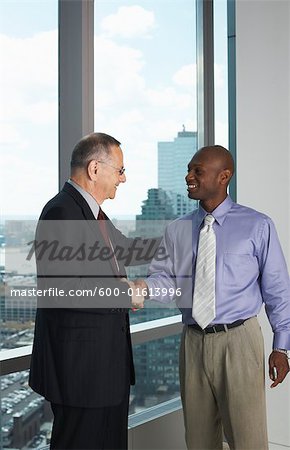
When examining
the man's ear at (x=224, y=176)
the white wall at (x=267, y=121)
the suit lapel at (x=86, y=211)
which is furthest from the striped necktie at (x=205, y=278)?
the white wall at (x=267, y=121)

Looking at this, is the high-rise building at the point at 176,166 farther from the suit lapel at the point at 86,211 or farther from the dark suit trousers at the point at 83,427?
the dark suit trousers at the point at 83,427

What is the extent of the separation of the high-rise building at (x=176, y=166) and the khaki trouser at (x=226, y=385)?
1128 millimetres

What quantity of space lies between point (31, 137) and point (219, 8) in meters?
1.77

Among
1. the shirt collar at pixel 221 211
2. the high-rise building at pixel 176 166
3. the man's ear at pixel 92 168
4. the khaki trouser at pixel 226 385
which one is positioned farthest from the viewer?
the high-rise building at pixel 176 166

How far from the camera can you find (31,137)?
2500mm

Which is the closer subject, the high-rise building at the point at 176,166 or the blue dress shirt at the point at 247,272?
the blue dress shirt at the point at 247,272

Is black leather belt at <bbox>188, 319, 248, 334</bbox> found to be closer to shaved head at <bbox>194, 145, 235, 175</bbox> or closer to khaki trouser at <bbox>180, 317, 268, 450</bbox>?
khaki trouser at <bbox>180, 317, 268, 450</bbox>

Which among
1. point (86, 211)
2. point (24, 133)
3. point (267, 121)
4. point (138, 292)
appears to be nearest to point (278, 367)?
point (138, 292)

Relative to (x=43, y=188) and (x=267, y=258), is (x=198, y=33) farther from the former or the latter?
(x=267, y=258)

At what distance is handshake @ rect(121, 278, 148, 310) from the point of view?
2135mm

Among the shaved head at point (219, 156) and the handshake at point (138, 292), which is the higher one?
the shaved head at point (219, 156)

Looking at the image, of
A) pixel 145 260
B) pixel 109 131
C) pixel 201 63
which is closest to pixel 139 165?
pixel 109 131

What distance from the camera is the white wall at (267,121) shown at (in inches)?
129

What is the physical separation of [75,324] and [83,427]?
1.12 feet
